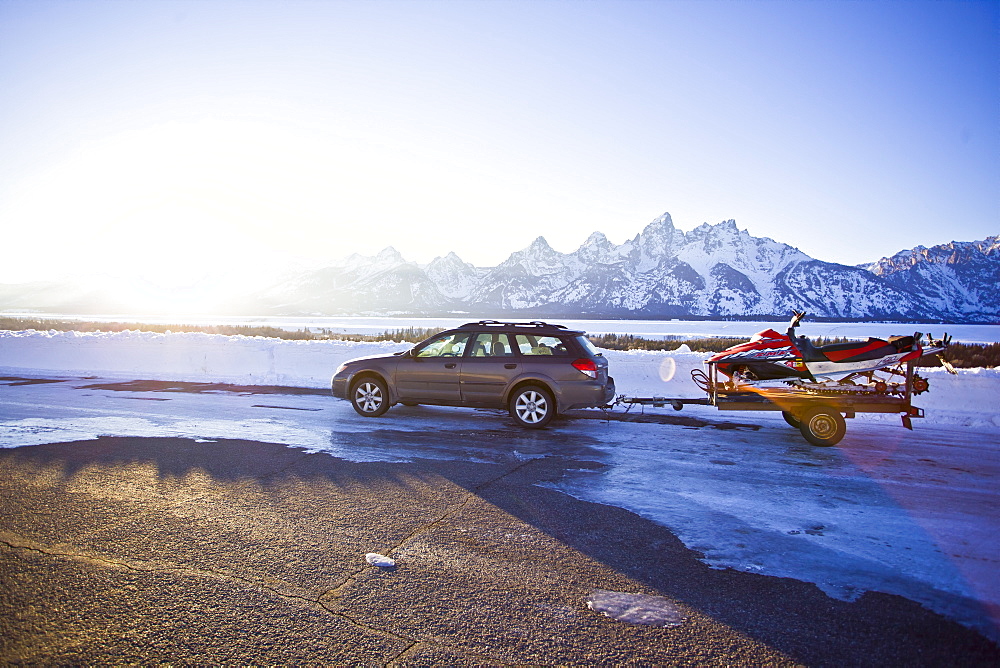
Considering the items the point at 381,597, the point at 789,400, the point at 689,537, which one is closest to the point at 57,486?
the point at 381,597

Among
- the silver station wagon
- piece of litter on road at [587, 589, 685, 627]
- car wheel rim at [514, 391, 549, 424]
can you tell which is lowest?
piece of litter on road at [587, 589, 685, 627]

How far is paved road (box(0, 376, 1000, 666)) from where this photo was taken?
3.00 metres

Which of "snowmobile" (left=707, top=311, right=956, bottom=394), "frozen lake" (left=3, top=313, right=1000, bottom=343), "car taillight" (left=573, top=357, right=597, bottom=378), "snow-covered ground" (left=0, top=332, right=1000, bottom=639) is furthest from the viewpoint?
"frozen lake" (left=3, top=313, right=1000, bottom=343)

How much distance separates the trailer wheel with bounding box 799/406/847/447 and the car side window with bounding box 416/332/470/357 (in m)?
5.24

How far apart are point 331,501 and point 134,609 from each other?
6.54 feet

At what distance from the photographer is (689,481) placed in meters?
6.07

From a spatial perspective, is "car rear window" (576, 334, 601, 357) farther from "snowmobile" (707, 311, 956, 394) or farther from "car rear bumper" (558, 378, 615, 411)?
"snowmobile" (707, 311, 956, 394)

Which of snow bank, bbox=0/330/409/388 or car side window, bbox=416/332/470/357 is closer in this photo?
car side window, bbox=416/332/470/357

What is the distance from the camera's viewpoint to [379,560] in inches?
157

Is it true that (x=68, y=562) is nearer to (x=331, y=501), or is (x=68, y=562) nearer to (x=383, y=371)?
(x=331, y=501)

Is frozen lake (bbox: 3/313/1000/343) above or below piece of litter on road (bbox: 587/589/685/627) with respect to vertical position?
above

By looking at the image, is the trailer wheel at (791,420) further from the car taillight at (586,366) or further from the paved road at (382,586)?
the paved road at (382,586)

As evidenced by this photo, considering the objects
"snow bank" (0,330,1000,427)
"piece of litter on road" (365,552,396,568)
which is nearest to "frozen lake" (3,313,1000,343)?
"snow bank" (0,330,1000,427)

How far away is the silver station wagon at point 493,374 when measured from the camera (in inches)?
354
